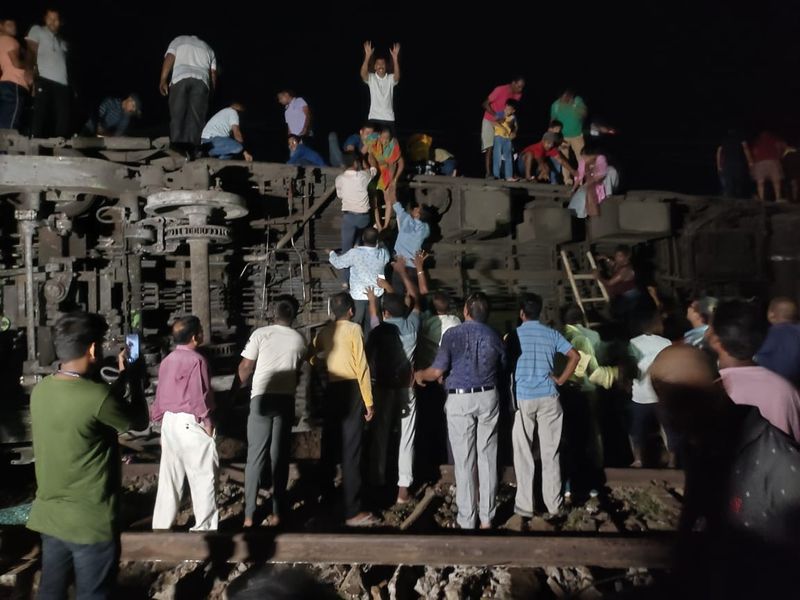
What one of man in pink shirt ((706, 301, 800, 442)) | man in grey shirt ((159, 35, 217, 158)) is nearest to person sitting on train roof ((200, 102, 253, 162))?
man in grey shirt ((159, 35, 217, 158))

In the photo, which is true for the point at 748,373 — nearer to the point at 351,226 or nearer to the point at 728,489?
the point at 728,489

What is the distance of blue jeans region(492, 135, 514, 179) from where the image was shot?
33.8 ft

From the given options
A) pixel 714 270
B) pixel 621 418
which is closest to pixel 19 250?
pixel 621 418

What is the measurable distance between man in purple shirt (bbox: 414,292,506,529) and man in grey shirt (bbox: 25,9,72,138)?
7.35m

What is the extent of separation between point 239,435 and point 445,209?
5.27m

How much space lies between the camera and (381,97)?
9.73 m

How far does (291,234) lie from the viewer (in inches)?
349

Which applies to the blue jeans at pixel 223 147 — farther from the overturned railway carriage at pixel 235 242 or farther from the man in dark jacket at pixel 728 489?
the man in dark jacket at pixel 728 489

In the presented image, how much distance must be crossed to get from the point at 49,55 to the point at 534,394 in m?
8.60

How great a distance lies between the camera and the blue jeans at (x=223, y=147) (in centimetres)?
869

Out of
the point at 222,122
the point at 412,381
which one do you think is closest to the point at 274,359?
the point at 412,381

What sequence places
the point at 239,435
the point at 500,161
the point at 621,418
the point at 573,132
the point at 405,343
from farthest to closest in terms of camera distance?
the point at 573,132 < the point at 500,161 < the point at 239,435 < the point at 621,418 < the point at 405,343

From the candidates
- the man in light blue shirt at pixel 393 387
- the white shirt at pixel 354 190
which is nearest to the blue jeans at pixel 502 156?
the white shirt at pixel 354 190

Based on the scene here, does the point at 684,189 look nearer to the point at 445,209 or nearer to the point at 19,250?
the point at 445,209
